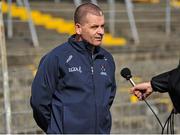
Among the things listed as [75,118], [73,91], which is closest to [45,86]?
[73,91]

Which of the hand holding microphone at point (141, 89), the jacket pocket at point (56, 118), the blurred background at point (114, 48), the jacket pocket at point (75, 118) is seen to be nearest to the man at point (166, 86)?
the hand holding microphone at point (141, 89)

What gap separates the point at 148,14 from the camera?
14930 mm

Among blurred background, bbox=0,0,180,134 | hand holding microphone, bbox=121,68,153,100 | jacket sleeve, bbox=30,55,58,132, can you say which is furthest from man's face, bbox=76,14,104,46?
blurred background, bbox=0,0,180,134

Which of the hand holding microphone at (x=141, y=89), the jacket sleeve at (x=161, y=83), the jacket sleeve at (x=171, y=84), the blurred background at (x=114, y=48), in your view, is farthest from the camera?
the blurred background at (x=114, y=48)

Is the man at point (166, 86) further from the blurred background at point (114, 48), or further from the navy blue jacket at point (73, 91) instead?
the blurred background at point (114, 48)

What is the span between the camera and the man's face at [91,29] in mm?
4215

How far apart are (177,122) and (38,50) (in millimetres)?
3434

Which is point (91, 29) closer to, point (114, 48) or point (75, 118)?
point (75, 118)

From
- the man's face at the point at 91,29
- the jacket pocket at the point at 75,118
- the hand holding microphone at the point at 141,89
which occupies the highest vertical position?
the man's face at the point at 91,29

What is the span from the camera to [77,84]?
4.19 metres

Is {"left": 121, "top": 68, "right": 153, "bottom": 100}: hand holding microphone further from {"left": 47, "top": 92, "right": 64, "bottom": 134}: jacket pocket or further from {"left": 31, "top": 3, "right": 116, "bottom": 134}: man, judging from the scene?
{"left": 47, "top": 92, "right": 64, "bottom": 134}: jacket pocket

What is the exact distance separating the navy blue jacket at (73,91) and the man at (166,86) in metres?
0.32

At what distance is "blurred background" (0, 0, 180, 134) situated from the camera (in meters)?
7.83

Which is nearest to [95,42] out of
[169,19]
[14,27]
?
[14,27]
